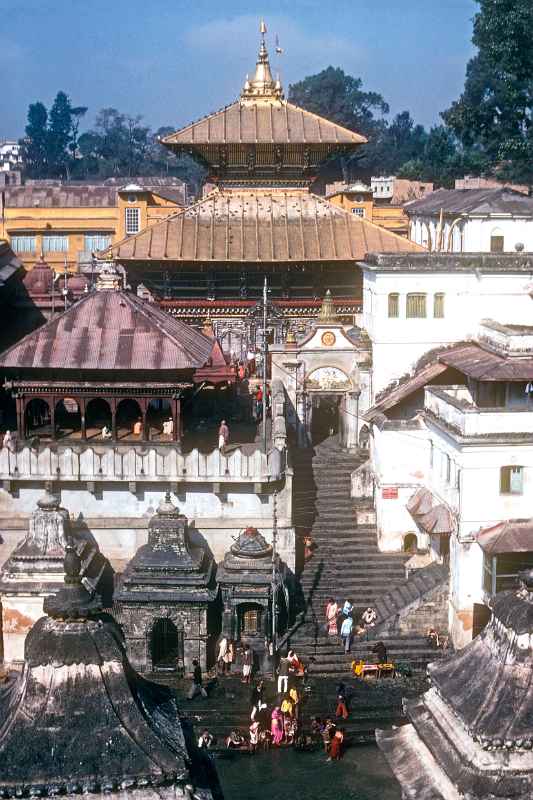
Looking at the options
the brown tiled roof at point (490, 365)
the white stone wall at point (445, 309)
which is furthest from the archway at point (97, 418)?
the brown tiled roof at point (490, 365)

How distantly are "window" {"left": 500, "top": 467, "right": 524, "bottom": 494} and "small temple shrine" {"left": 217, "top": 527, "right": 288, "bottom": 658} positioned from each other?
238 inches

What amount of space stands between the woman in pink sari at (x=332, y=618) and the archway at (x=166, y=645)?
3804 mm

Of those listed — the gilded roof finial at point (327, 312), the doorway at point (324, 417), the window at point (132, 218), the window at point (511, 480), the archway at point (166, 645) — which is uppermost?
the window at point (132, 218)

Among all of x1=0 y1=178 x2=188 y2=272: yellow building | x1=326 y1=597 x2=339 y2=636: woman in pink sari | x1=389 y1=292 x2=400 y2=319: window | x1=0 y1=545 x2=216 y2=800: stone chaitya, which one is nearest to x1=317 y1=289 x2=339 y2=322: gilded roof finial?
x1=389 y1=292 x2=400 y2=319: window

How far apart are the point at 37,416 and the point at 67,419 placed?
2.99ft

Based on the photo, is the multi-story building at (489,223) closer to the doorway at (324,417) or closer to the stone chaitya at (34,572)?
the doorway at (324,417)

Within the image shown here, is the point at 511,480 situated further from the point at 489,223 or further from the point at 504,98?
the point at 504,98

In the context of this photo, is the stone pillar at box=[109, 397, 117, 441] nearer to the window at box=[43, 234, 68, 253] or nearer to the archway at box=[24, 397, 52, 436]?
the archway at box=[24, 397, 52, 436]

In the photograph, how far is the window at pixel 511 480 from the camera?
98.9ft

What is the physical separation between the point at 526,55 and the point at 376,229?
42.1 meters

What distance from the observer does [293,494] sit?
3644cm

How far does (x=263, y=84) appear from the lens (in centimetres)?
5056

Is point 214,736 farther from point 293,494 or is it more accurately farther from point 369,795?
point 293,494

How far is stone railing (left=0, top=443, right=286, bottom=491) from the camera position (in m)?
32.6
